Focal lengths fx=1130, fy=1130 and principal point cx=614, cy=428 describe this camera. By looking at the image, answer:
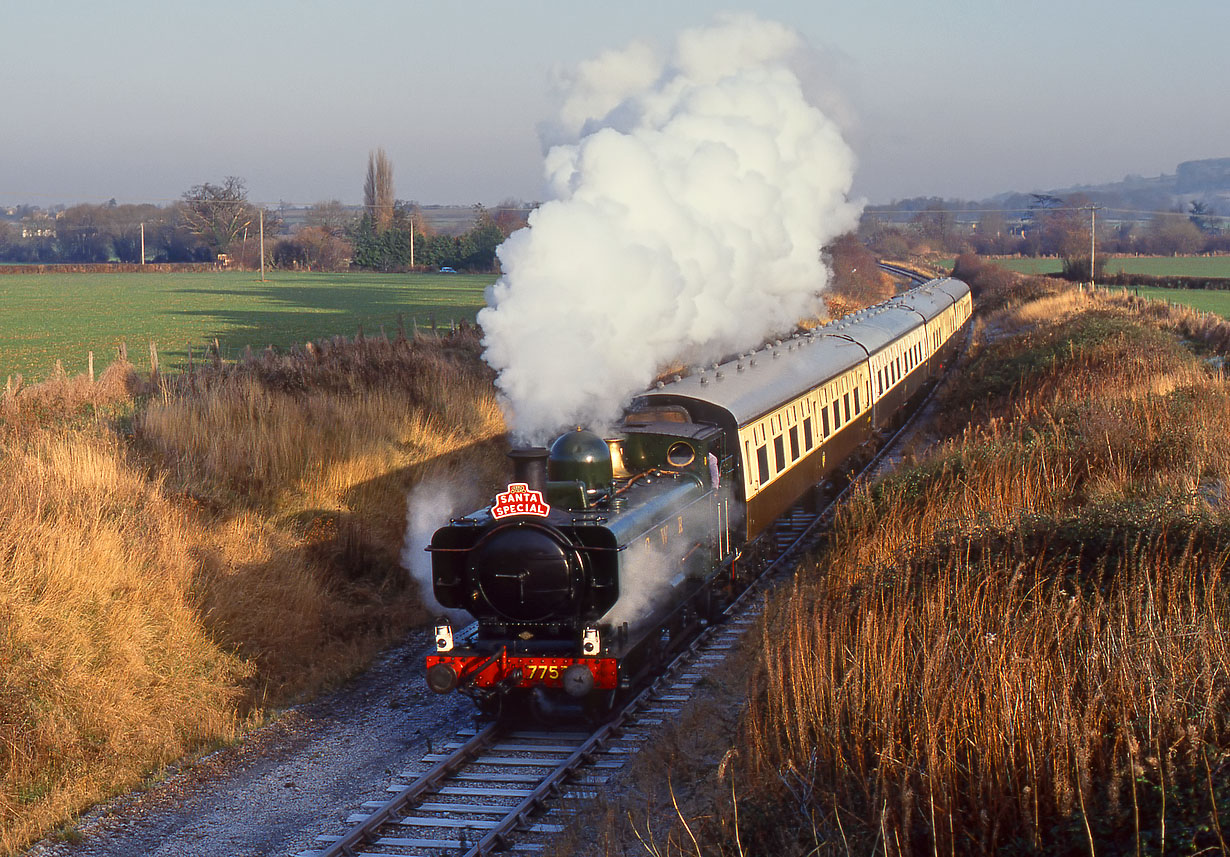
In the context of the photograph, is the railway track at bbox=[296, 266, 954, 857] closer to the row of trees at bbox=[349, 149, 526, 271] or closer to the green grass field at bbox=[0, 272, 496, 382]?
the green grass field at bbox=[0, 272, 496, 382]

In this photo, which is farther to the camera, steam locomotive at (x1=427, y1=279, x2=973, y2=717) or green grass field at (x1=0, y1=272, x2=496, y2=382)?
green grass field at (x1=0, y1=272, x2=496, y2=382)

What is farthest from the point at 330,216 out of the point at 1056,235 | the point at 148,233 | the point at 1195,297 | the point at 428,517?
the point at 428,517

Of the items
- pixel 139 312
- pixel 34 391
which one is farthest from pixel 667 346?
pixel 139 312

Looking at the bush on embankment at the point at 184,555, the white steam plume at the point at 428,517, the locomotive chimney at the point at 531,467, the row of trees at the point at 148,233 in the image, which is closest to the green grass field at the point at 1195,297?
the white steam plume at the point at 428,517

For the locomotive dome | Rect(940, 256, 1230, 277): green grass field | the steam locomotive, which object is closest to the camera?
the steam locomotive

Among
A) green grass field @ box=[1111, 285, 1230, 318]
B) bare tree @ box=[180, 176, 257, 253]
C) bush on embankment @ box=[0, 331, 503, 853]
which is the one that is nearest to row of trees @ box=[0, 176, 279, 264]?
bare tree @ box=[180, 176, 257, 253]

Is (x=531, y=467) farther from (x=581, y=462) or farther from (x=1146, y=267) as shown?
(x=1146, y=267)

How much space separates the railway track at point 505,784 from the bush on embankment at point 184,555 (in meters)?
2.44

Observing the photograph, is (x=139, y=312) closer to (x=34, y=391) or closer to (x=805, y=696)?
(x=34, y=391)

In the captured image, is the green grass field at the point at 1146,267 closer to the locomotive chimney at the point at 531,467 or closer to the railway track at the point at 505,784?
the railway track at the point at 505,784

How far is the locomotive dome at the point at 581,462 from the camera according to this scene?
35.6 feet

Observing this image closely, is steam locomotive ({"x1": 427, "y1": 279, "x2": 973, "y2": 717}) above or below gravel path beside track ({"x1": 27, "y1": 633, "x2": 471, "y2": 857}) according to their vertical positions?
above

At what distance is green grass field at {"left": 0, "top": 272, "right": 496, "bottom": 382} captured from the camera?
120 feet

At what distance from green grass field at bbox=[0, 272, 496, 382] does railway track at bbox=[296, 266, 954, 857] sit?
68.3 feet
